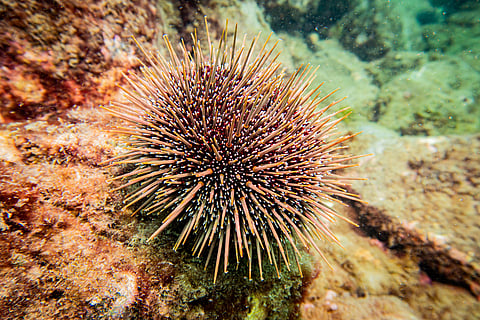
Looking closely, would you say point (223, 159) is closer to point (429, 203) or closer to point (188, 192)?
point (188, 192)

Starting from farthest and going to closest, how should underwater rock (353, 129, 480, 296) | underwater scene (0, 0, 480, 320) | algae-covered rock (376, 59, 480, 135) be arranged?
1. algae-covered rock (376, 59, 480, 135)
2. underwater rock (353, 129, 480, 296)
3. underwater scene (0, 0, 480, 320)

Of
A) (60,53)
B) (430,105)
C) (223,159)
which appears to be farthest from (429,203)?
(60,53)

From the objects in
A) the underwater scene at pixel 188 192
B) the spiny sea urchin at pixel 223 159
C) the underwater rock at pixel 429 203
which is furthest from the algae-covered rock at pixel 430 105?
the spiny sea urchin at pixel 223 159

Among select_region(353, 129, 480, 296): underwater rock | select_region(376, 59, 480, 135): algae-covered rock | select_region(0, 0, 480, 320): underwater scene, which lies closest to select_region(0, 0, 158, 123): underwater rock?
select_region(0, 0, 480, 320): underwater scene

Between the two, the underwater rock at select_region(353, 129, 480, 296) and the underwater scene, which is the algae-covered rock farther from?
the underwater scene

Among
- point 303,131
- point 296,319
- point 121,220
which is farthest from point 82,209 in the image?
point 296,319

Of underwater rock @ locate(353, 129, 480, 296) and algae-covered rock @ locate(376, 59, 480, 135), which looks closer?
underwater rock @ locate(353, 129, 480, 296)

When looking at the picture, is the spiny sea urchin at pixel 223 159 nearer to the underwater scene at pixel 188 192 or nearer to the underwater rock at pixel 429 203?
the underwater scene at pixel 188 192

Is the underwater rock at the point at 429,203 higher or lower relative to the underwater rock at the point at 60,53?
Result: higher
